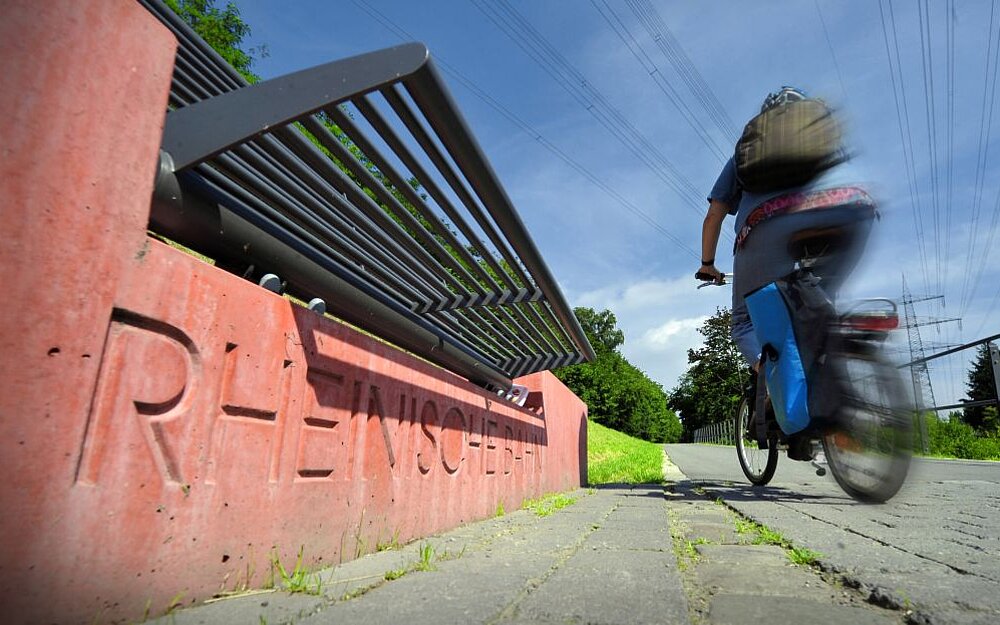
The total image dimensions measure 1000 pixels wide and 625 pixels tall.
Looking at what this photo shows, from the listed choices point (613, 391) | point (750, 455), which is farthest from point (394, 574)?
point (613, 391)

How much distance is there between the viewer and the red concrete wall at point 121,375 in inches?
41.0

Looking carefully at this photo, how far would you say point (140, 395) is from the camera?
4.21ft

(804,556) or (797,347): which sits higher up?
(797,347)

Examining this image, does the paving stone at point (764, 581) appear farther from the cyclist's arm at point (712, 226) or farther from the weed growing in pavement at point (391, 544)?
the cyclist's arm at point (712, 226)

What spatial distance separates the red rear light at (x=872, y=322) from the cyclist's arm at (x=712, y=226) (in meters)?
1.27

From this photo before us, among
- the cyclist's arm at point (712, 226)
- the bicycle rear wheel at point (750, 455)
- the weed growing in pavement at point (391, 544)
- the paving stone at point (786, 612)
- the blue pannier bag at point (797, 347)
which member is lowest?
the weed growing in pavement at point (391, 544)

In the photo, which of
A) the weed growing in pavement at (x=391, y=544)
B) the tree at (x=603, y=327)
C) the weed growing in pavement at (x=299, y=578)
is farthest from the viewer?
the tree at (x=603, y=327)

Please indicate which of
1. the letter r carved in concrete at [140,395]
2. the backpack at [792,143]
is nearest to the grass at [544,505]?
the backpack at [792,143]

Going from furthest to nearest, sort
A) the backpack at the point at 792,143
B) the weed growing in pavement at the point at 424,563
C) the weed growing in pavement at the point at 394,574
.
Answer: the backpack at the point at 792,143 < the weed growing in pavement at the point at 424,563 < the weed growing in pavement at the point at 394,574

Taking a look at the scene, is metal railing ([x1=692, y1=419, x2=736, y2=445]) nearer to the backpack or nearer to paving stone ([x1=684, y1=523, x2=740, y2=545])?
paving stone ([x1=684, y1=523, x2=740, y2=545])

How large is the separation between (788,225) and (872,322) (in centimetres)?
61

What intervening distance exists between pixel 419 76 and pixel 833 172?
7.15ft

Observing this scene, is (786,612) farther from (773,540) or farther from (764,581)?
(773,540)

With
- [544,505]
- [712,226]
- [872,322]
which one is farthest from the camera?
[544,505]
